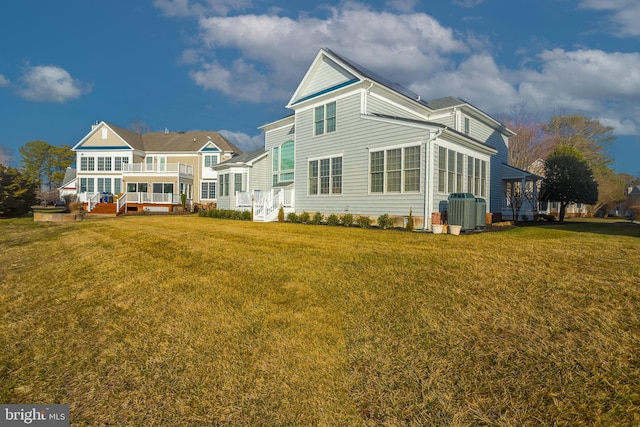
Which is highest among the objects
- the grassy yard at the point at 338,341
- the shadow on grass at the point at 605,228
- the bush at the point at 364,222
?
the bush at the point at 364,222

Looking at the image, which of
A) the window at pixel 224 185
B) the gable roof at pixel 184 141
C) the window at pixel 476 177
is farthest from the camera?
the gable roof at pixel 184 141

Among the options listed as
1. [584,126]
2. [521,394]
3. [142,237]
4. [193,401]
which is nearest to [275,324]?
[193,401]

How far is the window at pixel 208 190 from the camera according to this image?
A: 127 ft

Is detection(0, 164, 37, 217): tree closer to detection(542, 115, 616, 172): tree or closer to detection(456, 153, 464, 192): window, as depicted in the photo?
detection(456, 153, 464, 192): window

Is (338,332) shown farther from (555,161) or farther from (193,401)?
(555,161)

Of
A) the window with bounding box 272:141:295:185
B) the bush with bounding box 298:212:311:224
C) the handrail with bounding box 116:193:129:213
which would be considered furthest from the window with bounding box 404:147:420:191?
the handrail with bounding box 116:193:129:213

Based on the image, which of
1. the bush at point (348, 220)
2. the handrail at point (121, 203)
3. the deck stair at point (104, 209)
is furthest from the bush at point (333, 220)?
the deck stair at point (104, 209)

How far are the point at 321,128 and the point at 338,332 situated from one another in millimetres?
15775

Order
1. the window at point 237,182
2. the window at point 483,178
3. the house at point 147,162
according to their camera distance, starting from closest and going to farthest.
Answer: the window at point 483,178 < the window at point 237,182 < the house at point 147,162

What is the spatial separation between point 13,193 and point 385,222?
78.1ft

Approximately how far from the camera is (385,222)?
14172 mm

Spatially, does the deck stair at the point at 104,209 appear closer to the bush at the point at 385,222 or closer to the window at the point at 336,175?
the window at the point at 336,175

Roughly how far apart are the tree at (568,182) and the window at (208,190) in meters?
31.3

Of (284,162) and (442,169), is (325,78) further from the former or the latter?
(442,169)
